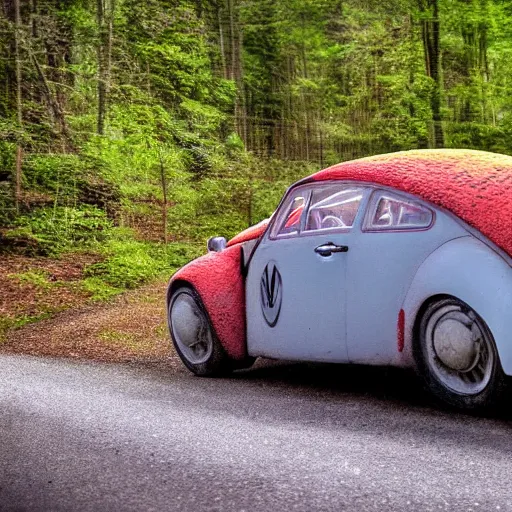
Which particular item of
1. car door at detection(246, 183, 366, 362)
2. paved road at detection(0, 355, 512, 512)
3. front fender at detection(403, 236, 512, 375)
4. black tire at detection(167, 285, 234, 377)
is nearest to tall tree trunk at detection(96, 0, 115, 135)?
black tire at detection(167, 285, 234, 377)

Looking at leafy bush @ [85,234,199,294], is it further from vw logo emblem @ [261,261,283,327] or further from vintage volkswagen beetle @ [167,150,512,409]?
vw logo emblem @ [261,261,283,327]

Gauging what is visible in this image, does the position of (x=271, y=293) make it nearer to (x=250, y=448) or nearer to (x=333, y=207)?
(x=333, y=207)

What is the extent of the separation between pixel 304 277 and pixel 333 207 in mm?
500

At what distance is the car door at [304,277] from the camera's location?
5.74 m

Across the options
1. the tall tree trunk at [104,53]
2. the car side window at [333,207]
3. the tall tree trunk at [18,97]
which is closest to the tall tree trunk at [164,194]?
the tall tree trunk at [104,53]

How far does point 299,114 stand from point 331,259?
17211 millimetres

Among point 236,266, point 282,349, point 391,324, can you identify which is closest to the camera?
point 391,324

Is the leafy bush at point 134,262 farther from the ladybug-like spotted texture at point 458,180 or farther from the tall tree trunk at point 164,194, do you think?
the ladybug-like spotted texture at point 458,180

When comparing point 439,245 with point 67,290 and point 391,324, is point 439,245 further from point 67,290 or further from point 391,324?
point 67,290

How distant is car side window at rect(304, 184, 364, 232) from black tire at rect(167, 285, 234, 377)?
1.26 metres

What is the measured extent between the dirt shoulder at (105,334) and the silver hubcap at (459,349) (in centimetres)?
388

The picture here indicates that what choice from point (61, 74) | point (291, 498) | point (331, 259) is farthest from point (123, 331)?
point (61, 74)

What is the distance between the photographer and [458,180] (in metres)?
5.20

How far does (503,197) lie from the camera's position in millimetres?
4969
